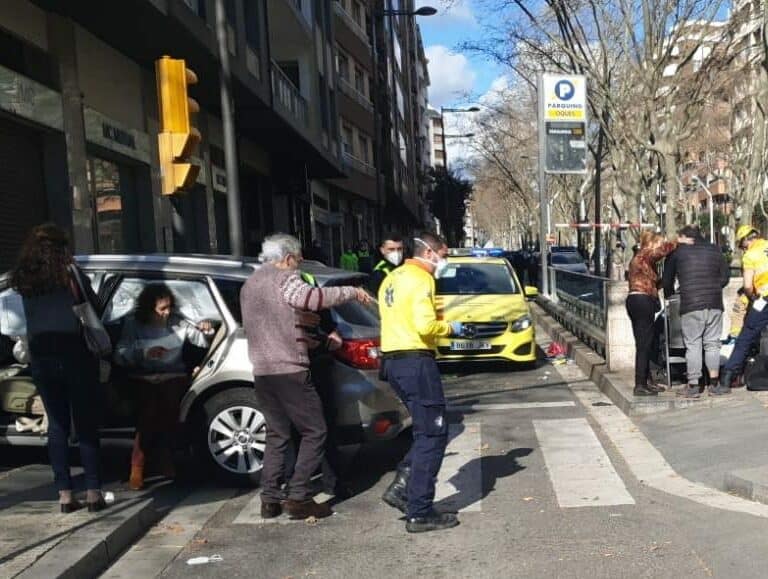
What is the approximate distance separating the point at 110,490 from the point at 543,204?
18.2m

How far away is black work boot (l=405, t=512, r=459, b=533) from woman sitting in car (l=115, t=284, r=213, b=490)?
2.03m

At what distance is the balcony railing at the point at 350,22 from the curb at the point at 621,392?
2247cm

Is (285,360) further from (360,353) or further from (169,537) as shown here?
(169,537)

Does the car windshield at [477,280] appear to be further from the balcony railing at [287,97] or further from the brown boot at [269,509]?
the brown boot at [269,509]

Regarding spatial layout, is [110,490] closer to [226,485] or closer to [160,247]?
[226,485]

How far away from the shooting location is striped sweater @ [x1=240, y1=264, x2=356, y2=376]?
509cm

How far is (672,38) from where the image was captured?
19922 mm

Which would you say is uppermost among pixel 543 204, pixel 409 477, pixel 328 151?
pixel 328 151

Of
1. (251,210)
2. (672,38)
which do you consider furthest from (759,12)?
(251,210)

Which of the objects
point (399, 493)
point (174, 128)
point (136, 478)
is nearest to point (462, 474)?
point (399, 493)

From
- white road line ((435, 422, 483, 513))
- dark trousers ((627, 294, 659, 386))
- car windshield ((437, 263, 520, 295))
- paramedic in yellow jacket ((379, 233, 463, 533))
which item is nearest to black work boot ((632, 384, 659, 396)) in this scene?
dark trousers ((627, 294, 659, 386))

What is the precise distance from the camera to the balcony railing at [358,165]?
3389 cm

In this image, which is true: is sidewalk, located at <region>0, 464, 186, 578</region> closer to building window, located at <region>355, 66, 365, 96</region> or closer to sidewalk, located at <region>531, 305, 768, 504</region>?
sidewalk, located at <region>531, 305, 768, 504</region>

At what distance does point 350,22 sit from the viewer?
34.6m
